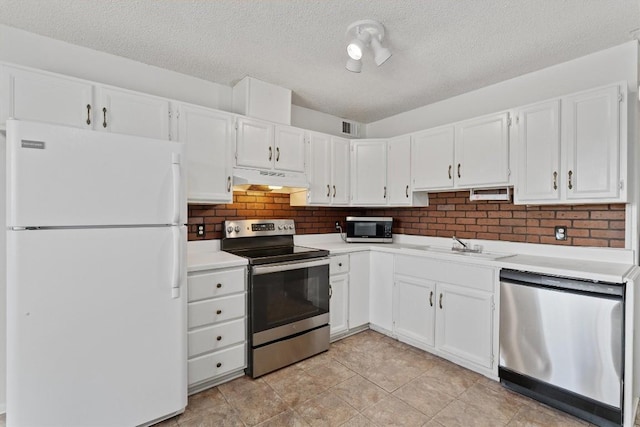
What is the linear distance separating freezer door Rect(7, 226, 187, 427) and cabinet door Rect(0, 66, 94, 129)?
88 cm

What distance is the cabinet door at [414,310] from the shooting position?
290 centimetres

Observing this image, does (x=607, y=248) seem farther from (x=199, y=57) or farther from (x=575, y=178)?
(x=199, y=57)

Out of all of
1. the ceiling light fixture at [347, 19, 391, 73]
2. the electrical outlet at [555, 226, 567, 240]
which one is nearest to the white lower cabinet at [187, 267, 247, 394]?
the ceiling light fixture at [347, 19, 391, 73]

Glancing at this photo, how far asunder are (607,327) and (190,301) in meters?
2.73

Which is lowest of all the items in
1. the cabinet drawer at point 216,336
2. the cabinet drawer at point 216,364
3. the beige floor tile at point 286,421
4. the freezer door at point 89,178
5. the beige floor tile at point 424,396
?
the beige floor tile at point 286,421

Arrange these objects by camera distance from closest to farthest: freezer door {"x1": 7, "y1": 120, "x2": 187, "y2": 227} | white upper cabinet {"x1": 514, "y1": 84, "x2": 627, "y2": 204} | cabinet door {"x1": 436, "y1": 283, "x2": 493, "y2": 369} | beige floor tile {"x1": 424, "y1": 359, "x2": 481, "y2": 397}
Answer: freezer door {"x1": 7, "y1": 120, "x2": 187, "y2": 227} < white upper cabinet {"x1": 514, "y1": 84, "x2": 627, "y2": 204} < beige floor tile {"x1": 424, "y1": 359, "x2": 481, "y2": 397} < cabinet door {"x1": 436, "y1": 283, "x2": 493, "y2": 369}

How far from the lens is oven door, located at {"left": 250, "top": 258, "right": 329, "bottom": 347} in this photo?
251 cm

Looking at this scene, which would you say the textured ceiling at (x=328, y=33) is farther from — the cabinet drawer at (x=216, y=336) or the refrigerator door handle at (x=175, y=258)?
the cabinet drawer at (x=216, y=336)

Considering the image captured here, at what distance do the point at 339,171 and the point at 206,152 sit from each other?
1.52m

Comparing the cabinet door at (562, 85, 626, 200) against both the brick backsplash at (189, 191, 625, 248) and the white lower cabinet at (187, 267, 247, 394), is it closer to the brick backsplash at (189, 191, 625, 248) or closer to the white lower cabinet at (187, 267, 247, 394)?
the brick backsplash at (189, 191, 625, 248)

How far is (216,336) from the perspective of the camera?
236 centimetres

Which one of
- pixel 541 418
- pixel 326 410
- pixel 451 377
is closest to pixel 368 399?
pixel 326 410

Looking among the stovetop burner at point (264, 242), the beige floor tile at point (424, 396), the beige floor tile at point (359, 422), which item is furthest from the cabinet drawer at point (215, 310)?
the beige floor tile at point (424, 396)

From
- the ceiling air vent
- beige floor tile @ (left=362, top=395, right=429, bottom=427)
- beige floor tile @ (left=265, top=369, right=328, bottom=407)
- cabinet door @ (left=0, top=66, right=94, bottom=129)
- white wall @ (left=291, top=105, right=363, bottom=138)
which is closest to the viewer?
cabinet door @ (left=0, top=66, right=94, bottom=129)
